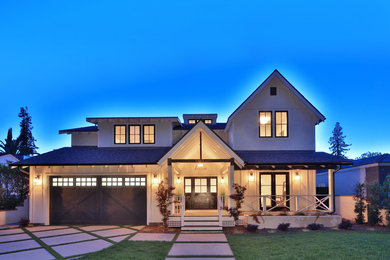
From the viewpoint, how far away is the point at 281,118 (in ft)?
52.4

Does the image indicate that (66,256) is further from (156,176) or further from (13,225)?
(13,225)

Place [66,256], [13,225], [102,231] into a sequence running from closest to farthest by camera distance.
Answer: [66,256], [102,231], [13,225]

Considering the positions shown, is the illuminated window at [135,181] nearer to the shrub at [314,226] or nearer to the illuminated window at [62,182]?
the illuminated window at [62,182]

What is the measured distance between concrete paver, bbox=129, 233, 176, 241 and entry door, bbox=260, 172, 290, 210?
19.5 ft

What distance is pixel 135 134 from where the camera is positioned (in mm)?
17125

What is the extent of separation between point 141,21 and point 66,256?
18301cm

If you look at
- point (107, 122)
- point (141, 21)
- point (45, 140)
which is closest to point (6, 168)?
point (107, 122)

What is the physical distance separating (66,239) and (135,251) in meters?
3.97

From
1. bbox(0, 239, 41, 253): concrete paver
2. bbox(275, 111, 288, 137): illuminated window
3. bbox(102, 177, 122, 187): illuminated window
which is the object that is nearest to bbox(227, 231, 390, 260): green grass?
bbox(275, 111, 288, 137): illuminated window

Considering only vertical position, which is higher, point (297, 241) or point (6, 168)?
point (6, 168)

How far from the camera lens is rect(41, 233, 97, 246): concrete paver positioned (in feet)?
35.4

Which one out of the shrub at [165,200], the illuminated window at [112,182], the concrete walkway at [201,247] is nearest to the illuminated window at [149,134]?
the illuminated window at [112,182]

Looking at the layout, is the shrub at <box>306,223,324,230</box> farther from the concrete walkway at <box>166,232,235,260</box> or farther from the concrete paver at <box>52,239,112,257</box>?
the concrete paver at <box>52,239,112,257</box>

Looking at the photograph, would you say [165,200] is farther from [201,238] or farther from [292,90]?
[292,90]
